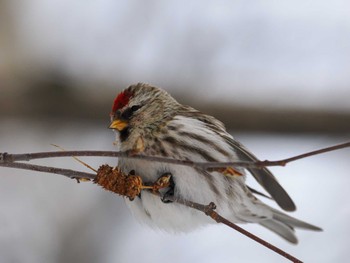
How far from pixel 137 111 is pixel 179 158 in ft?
1.06

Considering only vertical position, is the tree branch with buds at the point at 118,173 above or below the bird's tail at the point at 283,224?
above

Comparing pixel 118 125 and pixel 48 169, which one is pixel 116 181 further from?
pixel 118 125

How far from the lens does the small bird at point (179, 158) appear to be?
80.0 inches

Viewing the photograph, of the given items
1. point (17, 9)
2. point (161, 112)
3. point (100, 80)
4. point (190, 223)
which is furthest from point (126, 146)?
point (17, 9)

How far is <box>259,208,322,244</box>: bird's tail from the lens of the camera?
2655mm

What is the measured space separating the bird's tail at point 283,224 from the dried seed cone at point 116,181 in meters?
1.16

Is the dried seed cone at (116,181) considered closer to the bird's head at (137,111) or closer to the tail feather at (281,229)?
the bird's head at (137,111)

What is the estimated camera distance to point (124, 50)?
3689mm

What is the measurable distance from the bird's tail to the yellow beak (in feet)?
2.43

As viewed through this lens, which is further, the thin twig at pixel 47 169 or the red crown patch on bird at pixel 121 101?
the red crown patch on bird at pixel 121 101

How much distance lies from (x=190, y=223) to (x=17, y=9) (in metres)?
2.15

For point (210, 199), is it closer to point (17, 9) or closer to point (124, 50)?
point (124, 50)

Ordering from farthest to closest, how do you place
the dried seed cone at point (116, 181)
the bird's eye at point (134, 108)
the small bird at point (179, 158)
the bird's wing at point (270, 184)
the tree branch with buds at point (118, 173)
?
1. the bird's eye at point (134, 108)
2. the bird's wing at point (270, 184)
3. the small bird at point (179, 158)
4. the dried seed cone at point (116, 181)
5. the tree branch with buds at point (118, 173)

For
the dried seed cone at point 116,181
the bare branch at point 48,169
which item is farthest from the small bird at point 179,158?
the bare branch at point 48,169
